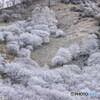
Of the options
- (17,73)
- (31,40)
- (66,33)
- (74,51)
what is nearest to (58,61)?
(74,51)

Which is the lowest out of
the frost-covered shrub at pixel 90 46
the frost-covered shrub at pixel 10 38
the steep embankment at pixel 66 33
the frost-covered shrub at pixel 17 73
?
the steep embankment at pixel 66 33

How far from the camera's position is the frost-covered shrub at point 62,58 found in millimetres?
9320

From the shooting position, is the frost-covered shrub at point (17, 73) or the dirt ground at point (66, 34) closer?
the frost-covered shrub at point (17, 73)

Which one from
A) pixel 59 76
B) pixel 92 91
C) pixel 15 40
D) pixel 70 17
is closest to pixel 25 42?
pixel 15 40

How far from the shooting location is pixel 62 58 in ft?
31.2

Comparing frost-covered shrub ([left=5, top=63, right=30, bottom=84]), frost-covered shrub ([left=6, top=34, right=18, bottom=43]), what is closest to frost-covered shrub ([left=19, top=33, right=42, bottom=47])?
frost-covered shrub ([left=6, top=34, right=18, bottom=43])

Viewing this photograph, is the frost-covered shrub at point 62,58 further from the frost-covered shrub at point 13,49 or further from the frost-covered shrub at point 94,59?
the frost-covered shrub at point 13,49

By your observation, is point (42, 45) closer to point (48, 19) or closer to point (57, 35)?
point (57, 35)

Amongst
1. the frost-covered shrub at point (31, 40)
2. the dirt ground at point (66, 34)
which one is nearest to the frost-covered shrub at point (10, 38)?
the frost-covered shrub at point (31, 40)

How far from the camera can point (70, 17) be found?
60.3 feet

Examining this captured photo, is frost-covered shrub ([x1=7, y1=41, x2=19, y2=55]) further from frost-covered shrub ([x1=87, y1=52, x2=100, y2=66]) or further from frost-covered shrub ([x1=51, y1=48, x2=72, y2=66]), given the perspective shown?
frost-covered shrub ([x1=87, y1=52, x2=100, y2=66])

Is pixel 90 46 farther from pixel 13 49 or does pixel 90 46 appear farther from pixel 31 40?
pixel 13 49

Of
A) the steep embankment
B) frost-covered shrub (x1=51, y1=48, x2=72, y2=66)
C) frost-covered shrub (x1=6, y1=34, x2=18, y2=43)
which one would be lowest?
the steep embankment

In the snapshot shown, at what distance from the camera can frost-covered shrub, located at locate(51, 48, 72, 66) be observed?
9320 millimetres
